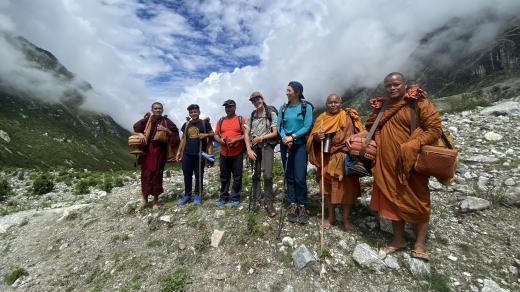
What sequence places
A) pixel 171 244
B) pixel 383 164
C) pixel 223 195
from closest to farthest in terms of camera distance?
1. pixel 383 164
2. pixel 171 244
3. pixel 223 195

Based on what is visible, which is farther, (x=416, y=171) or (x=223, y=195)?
(x=223, y=195)

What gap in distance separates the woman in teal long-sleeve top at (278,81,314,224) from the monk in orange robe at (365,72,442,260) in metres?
1.57

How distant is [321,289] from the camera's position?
5.00 meters

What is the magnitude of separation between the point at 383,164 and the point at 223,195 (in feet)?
14.6

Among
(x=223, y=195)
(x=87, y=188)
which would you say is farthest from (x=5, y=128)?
(x=223, y=195)

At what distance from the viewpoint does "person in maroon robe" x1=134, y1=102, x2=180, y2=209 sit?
338 inches

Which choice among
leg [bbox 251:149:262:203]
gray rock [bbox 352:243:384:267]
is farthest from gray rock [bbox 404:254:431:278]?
leg [bbox 251:149:262:203]

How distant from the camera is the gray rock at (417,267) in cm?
500

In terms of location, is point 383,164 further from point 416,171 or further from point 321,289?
point 321,289

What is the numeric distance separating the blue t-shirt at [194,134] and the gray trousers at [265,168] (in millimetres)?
2032

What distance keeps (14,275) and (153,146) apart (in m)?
4.31

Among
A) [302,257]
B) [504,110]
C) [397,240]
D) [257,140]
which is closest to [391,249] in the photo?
[397,240]

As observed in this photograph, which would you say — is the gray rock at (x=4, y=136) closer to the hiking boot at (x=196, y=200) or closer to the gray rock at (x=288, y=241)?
the hiking boot at (x=196, y=200)

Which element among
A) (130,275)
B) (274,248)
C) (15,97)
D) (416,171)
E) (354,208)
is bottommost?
(130,275)
